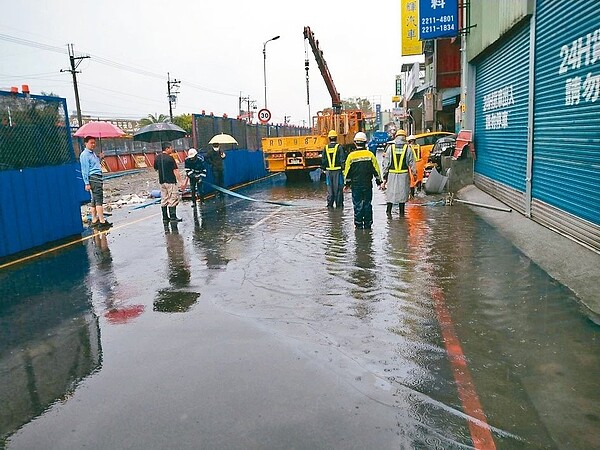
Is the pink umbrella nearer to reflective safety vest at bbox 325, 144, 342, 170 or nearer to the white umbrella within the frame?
the white umbrella

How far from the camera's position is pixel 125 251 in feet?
30.2

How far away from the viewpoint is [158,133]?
14867 millimetres

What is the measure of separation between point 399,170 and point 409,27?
2484 cm

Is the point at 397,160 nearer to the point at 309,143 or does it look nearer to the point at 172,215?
the point at 172,215

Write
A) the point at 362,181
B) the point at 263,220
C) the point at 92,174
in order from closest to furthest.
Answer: the point at 362,181, the point at 92,174, the point at 263,220

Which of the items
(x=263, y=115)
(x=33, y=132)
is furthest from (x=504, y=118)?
(x=263, y=115)

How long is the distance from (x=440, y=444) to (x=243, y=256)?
5.57 metres

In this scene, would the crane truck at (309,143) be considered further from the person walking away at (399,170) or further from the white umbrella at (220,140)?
the person walking away at (399,170)

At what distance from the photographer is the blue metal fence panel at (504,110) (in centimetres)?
1042

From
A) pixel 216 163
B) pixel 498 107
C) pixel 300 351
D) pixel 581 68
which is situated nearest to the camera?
pixel 300 351

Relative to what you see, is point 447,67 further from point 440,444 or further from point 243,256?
point 440,444

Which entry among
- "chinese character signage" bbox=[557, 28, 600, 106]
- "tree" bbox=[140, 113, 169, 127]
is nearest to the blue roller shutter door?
"chinese character signage" bbox=[557, 28, 600, 106]

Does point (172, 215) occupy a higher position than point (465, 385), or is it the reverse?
point (172, 215)

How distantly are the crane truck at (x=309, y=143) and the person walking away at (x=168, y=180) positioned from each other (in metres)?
8.81
